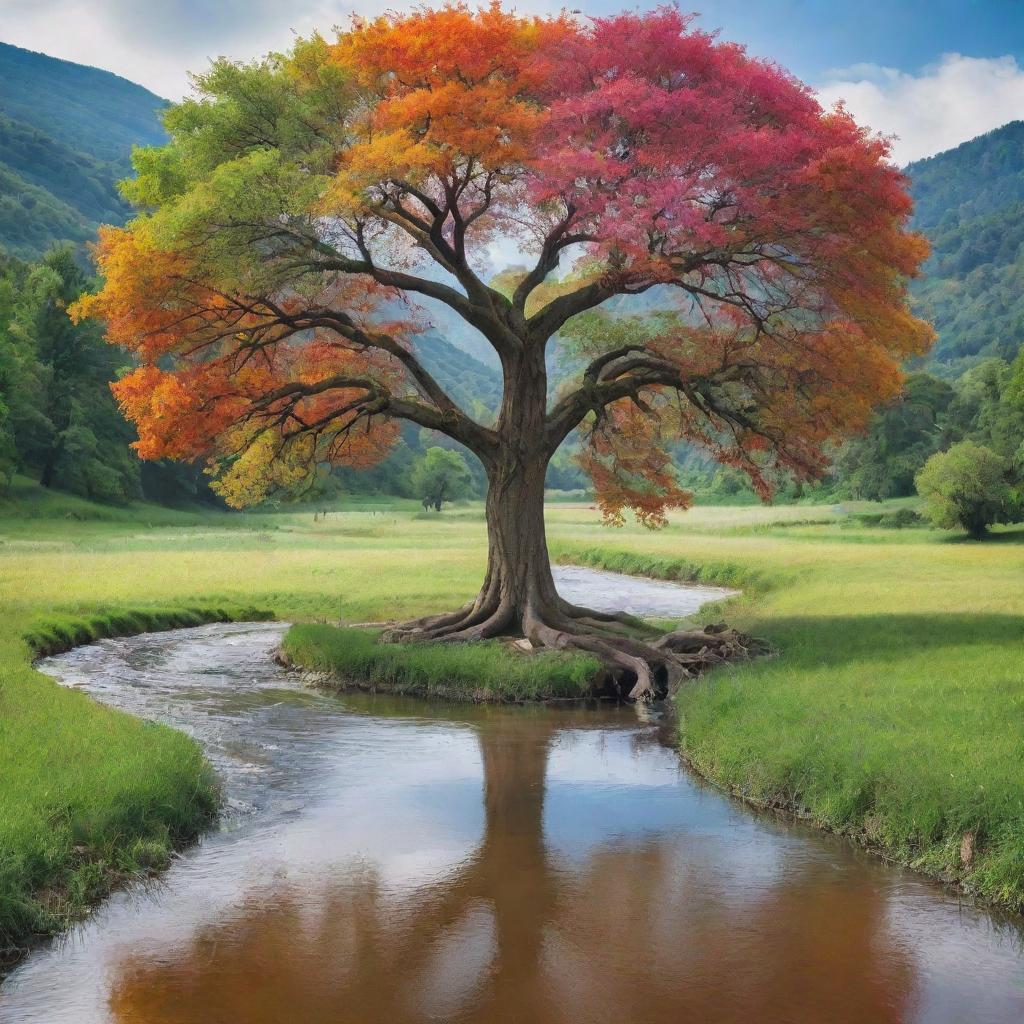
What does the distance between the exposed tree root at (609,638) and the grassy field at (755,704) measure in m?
1.27

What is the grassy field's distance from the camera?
375 inches

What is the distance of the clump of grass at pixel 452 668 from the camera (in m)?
19.6

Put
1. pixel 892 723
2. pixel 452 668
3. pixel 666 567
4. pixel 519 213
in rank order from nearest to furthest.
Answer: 1. pixel 892 723
2. pixel 452 668
3. pixel 519 213
4. pixel 666 567

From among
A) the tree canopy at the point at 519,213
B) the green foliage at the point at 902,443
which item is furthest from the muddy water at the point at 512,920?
the green foliage at the point at 902,443

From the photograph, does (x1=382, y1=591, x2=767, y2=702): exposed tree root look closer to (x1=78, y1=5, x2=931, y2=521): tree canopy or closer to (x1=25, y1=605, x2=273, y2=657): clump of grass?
(x1=78, y1=5, x2=931, y2=521): tree canopy

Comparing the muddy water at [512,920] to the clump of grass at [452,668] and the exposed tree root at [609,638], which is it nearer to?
the clump of grass at [452,668]

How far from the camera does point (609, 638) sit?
21.2 m

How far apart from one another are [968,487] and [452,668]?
39.5 m

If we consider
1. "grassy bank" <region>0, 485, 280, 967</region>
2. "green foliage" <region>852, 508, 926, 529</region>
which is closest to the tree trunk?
"grassy bank" <region>0, 485, 280, 967</region>

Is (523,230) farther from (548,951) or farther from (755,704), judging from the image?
(548,951)

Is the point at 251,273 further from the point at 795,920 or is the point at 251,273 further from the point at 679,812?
the point at 795,920

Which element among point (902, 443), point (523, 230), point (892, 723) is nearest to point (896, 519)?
point (902, 443)

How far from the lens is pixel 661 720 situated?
58.9ft

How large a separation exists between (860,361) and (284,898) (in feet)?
52.7
